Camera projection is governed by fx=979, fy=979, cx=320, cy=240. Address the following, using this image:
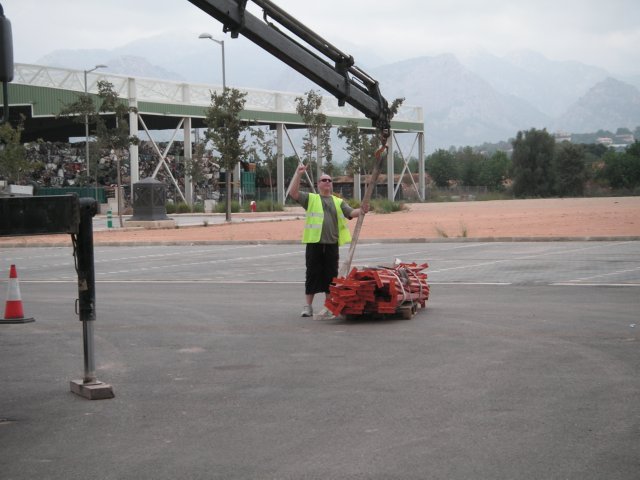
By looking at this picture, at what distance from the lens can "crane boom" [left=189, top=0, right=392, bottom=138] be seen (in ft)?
34.6

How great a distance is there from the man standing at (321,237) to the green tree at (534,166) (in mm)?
87236

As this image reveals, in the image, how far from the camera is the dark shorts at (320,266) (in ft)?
41.6

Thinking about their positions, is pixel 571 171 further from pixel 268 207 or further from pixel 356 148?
pixel 268 207

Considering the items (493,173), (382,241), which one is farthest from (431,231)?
(493,173)

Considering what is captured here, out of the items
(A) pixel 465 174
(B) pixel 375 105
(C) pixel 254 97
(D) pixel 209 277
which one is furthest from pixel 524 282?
(A) pixel 465 174

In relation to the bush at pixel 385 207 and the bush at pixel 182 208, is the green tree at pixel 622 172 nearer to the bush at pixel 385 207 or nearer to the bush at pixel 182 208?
the bush at pixel 385 207

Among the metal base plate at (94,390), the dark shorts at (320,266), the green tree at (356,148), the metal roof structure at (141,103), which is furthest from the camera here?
the green tree at (356,148)

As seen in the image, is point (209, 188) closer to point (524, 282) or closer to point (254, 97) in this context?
point (254, 97)

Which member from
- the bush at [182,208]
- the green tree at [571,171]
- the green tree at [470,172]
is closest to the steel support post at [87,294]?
the bush at [182,208]

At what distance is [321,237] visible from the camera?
1262cm

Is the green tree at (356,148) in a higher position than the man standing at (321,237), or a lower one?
higher

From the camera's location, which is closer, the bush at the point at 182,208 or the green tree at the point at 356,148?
the bush at the point at 182,208

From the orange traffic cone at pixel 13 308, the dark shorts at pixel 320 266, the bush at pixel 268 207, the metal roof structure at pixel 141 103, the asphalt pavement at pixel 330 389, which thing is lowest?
the asphalt pavement at pixel 330 389

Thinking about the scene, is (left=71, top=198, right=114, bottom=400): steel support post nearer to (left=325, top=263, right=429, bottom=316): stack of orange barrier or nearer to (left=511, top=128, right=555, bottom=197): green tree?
(left=325, top=263, right=429, bottom=316): stack of orange barrier
